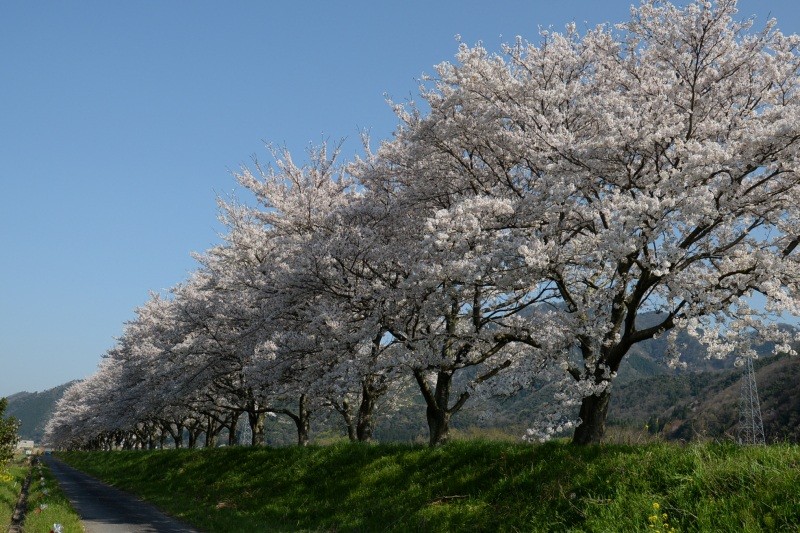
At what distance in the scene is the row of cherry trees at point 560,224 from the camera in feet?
44.7

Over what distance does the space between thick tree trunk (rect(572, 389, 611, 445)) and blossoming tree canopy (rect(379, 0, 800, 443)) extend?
3 centimetres

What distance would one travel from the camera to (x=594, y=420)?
15.3 m

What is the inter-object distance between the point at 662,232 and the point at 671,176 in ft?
3.88

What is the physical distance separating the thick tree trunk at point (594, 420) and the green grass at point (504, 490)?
2030 mm

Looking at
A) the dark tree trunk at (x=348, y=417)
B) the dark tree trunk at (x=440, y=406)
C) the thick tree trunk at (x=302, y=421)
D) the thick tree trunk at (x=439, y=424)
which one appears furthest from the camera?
the thick tree trunk at (x=302, y=421)

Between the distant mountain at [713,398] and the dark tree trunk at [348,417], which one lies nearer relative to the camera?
the dark tree trunk at [348,417]

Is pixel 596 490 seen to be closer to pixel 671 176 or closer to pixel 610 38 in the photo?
pixel 671 176

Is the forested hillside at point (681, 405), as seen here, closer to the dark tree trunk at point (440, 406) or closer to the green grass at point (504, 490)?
the dark tree trunk at point (440, 406)

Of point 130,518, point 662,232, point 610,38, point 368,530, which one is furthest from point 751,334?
point 130,518

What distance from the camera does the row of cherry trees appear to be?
13.6 metres

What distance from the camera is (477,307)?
1958cm

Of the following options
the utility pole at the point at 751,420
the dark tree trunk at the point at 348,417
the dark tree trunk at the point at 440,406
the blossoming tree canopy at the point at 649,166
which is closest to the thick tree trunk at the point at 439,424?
the dark tree trunk at the point at 440,406

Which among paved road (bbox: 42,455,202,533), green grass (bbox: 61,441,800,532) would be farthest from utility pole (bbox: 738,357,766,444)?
paved road (bbox: 42,455,202,533)

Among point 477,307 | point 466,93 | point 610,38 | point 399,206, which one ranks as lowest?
point 477,307
